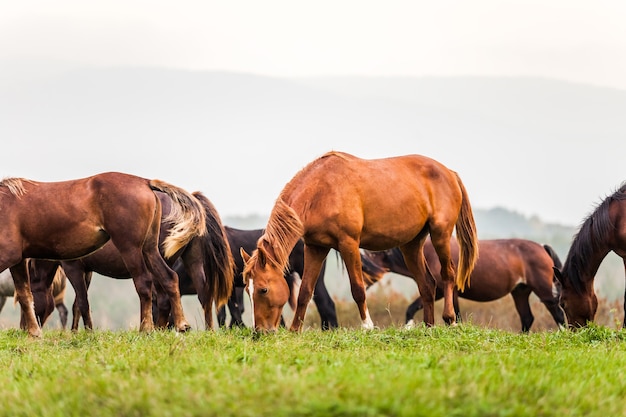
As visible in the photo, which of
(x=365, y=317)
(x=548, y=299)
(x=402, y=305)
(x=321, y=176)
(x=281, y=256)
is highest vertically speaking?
(x=321, y=176)

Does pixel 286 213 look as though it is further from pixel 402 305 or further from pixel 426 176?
pixel 402 305

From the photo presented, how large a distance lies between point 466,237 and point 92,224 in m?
5.25

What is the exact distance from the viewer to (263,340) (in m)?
8.33

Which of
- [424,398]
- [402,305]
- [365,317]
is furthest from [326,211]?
[402,305]

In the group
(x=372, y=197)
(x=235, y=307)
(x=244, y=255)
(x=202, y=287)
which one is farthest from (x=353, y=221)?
(x=235, y=307)

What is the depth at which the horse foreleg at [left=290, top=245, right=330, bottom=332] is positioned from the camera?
9992mm

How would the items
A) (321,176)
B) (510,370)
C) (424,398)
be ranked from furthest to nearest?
(321,176) < (510,370) < (424,398)

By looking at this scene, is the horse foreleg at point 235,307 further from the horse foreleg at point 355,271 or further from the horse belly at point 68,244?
the horse foreleg at point 355,271

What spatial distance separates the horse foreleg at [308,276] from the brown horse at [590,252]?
152 inches

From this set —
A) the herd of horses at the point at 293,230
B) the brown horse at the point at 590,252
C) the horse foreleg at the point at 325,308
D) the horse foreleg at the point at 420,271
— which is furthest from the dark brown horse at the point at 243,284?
the brown horse at the point at 590,252

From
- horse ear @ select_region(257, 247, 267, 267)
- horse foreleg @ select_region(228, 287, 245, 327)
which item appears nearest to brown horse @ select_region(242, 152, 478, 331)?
horse ear @ select_region(257, 247, 267, 267)

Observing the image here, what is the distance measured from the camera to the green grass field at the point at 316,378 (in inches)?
196

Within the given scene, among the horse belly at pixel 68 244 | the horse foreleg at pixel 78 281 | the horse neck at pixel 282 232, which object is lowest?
the horse foreleg at pixel 78 281

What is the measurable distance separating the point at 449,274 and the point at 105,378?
6.47 meters
